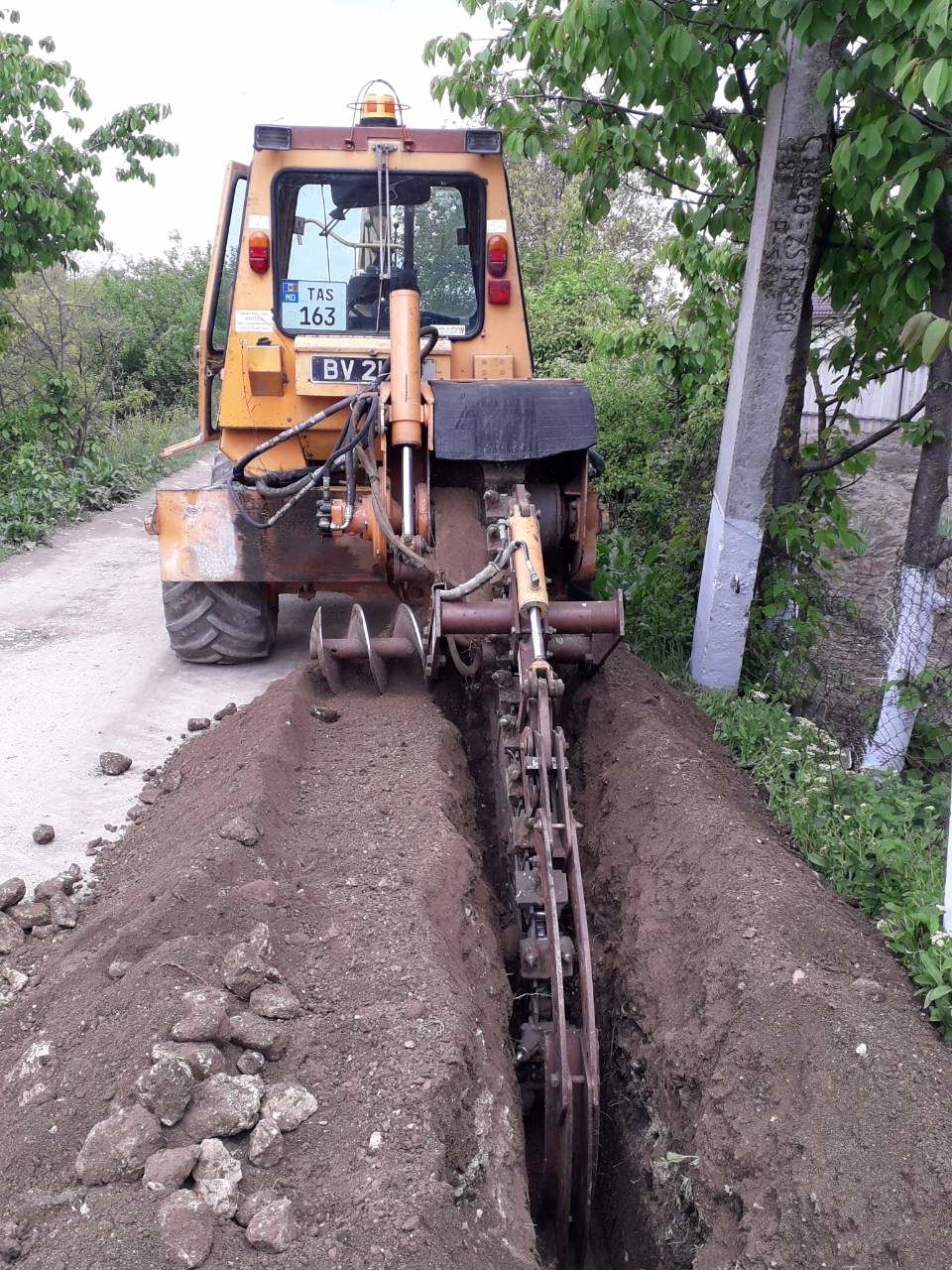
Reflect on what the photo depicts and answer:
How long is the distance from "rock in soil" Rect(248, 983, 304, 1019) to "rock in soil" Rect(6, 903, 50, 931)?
1.38 meters

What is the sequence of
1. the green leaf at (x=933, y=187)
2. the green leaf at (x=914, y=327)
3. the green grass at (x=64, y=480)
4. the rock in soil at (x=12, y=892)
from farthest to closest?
the green grass at (x=64, y=480)
the rock in soil at (x=12, y=892)
the green leaf at (x=933, y=187)
the green leaf at (x=914, y=327)

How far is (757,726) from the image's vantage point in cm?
489

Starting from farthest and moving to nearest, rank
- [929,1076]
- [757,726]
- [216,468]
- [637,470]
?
[637,470] → [216,468] → [757,726] → [929,1076]

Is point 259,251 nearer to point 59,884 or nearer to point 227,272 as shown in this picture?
point 227,272

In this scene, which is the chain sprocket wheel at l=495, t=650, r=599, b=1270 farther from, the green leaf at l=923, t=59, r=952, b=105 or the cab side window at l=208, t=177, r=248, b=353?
the cab side window at l=208, t=177, r=248, b=353

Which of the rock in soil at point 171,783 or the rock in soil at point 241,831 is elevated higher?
the rock in soil at point 241,831

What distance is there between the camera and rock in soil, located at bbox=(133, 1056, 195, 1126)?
2463 millimetres

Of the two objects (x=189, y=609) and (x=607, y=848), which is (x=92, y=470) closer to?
(x=189, y=609)

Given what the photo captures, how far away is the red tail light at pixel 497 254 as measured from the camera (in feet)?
19.4

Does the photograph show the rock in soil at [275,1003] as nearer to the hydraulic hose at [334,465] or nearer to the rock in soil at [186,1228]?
the rock in soil at [186,1228]

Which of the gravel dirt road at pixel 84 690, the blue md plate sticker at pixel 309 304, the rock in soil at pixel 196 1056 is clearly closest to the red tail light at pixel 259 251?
the blue md plate sticker at pixel 309 304

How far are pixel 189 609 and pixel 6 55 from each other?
6.80 meters

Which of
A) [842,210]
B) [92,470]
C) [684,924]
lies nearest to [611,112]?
[842,210]

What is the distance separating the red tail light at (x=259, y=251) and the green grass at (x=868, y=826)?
3.44m
